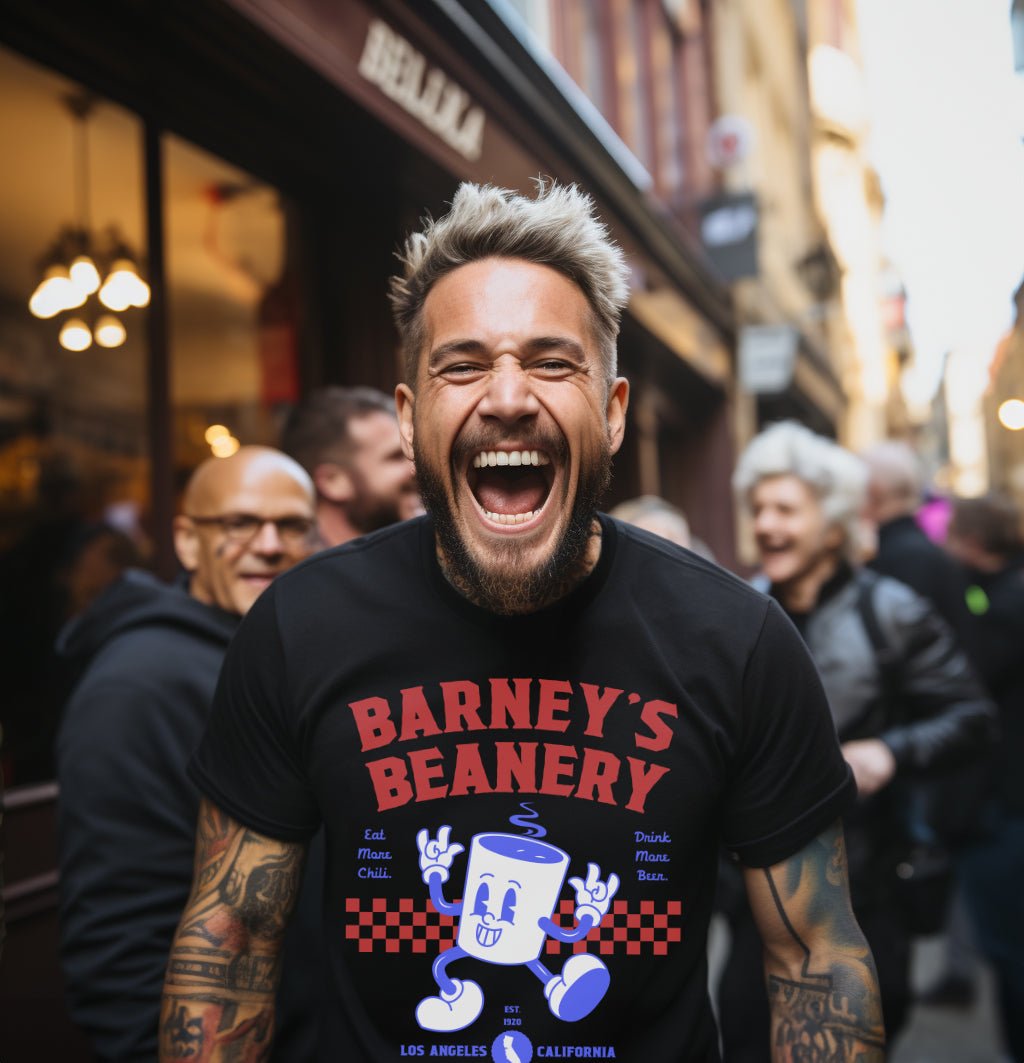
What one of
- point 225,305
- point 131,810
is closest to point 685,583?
point 131,810

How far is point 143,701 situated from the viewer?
2277mm

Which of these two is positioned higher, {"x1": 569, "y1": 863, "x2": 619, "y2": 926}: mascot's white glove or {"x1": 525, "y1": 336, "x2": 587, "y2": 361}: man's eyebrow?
{"x1": 525, "y1": 336, "x2": 587, "y2": 361}: man's eyebrow

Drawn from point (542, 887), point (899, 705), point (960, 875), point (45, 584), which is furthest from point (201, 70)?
point (960, 875)

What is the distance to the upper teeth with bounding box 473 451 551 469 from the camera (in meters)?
1.78

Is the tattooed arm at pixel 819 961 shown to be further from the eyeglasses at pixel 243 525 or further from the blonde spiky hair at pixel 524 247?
the eyeglasses at pixel 243 525

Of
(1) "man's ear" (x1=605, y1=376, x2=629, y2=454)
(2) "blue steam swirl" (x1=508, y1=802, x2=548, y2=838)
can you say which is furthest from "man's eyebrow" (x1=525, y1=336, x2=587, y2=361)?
(2) "blue steam swirl" (x1=508, y1=802, x2=548, y2=838)

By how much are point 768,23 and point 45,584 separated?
16.4m

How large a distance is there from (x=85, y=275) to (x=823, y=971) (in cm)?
368

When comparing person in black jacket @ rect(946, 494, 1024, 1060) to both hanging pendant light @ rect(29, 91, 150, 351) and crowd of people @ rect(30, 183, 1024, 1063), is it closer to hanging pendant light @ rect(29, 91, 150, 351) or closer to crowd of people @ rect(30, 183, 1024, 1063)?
crowd of people @ rect(30, 183, 1024, 1063)

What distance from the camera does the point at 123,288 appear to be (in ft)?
14.7

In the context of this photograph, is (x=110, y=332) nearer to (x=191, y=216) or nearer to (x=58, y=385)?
(x=58, y=385)

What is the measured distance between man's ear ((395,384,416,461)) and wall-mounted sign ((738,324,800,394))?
10675 mm

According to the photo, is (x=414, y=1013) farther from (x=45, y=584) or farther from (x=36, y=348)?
(x=36, y=348)

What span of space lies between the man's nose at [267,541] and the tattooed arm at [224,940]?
921 millimetres
